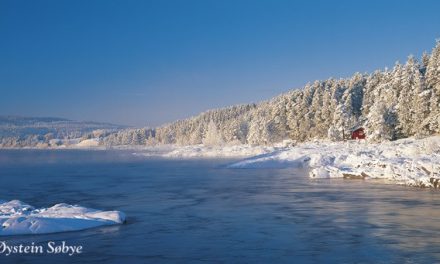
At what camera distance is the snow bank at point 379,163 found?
38306 mm

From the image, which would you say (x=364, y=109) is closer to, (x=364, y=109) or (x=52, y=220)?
(x=364, y=109)

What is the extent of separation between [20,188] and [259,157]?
31.8 m

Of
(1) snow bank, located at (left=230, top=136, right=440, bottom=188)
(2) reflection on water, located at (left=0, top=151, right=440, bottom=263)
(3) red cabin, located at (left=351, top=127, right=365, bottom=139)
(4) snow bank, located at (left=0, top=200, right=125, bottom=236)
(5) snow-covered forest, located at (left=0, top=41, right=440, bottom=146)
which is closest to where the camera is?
(2) reflection on water, located at (left=0, top=151, right=440, bottom=263)

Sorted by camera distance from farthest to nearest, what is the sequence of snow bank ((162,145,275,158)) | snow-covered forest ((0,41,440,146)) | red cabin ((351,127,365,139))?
snow bank ((162,145,275,158)), red cabin ((351,127,365,139)), snow-covered forest ((0,41,440,146))

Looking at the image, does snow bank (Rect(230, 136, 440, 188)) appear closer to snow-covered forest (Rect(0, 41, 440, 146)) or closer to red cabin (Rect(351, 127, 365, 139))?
snow-covered forest (Rect(0, 41, 440, 146))

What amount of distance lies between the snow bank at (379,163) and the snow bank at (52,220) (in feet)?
79.2

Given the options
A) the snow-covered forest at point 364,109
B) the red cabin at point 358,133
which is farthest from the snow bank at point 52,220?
the red cabin at point 358,133

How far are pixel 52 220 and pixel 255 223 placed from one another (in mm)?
8786

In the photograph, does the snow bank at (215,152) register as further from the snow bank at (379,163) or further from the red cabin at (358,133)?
the snow bank at (379,163)

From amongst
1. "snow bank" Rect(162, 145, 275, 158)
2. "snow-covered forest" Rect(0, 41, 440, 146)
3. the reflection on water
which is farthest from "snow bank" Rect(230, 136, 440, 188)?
"snow bank" Rect(162, 145, 275, 158)

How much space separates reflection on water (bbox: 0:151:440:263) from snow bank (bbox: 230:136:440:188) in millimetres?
2148

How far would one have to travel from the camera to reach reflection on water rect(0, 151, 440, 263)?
17.4m

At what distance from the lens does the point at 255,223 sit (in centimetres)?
2355

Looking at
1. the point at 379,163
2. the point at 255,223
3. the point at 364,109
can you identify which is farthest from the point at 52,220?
the point at 364,109
